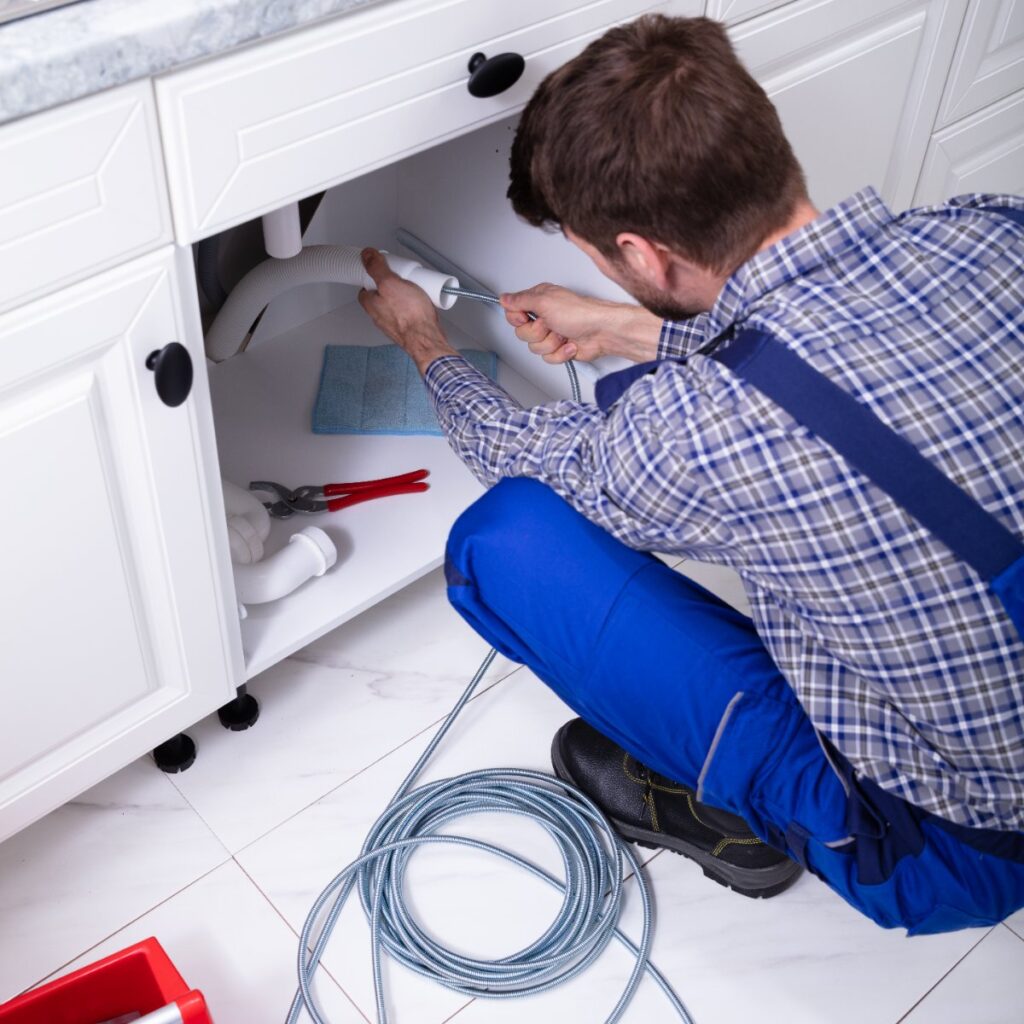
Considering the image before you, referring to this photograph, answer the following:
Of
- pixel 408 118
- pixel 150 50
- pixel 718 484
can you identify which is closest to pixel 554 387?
pixel 408 118

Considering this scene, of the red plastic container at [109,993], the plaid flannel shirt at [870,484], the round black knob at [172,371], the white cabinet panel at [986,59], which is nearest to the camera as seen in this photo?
the plaid flannel shirt at [870,484]

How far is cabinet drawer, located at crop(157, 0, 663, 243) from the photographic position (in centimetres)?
95

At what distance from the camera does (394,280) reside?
5.03 feet

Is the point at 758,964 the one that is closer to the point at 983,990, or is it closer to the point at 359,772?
the point at 983,990

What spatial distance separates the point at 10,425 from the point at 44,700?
335mm

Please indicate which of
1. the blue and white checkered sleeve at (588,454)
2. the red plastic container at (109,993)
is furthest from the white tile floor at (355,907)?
the blue and white checkered sleeve at (588,454)

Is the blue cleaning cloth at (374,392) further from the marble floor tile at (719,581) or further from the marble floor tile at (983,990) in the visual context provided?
the marble floor tile at (983,990)

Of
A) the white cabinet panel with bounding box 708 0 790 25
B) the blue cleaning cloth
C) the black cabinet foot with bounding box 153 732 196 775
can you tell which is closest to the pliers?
the blue cleaning cloth

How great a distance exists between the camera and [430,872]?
1.46m

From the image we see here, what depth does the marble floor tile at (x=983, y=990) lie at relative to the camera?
135cm

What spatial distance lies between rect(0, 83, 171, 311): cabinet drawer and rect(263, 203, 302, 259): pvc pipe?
38 cm

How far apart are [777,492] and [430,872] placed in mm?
735

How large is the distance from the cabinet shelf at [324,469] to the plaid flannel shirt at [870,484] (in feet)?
1.67

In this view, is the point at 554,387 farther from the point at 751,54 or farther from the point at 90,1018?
the point at 90,1018
